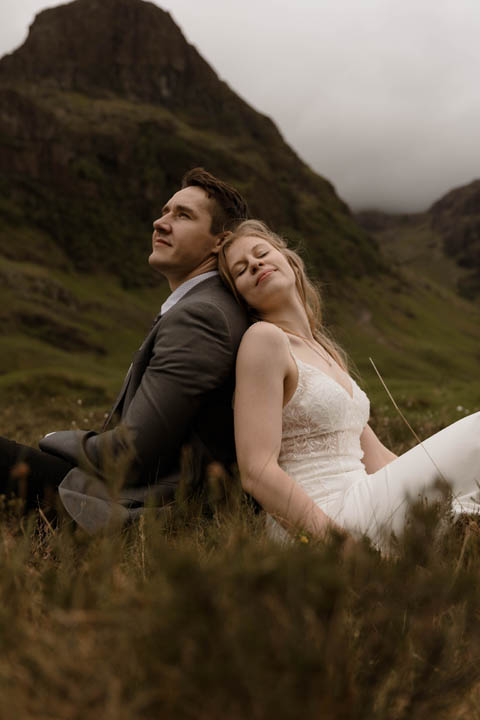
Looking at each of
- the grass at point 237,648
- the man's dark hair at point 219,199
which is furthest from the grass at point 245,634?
the man's dark hair at point 219,199

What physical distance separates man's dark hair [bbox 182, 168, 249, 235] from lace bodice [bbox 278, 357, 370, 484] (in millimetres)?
1379

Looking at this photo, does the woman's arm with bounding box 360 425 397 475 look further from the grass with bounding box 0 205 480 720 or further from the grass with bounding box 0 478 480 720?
the grass with bounding box 0 478 480 720

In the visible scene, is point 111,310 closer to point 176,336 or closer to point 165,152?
point 165,152

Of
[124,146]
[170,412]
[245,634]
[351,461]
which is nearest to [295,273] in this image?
[351,461]

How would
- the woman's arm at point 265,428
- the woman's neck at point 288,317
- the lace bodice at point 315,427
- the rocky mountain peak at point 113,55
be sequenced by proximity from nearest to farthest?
the woman's arm at point 265,428 → the lace bodice at point 315,427 → the woman's neck at point 288,317 → the rocky mountain peak at point 113,55

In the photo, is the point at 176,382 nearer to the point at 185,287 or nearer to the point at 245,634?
the point at 185,287

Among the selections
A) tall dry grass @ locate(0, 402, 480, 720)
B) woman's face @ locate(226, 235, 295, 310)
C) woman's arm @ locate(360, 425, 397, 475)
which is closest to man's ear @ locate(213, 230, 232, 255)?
woman's face @ locate(226, 235, 295, 310)

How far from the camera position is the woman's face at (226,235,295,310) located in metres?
4.07

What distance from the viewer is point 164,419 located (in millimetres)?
3576

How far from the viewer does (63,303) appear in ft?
213

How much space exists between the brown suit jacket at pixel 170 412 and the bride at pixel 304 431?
25 cm

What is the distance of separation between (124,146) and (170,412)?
114 m

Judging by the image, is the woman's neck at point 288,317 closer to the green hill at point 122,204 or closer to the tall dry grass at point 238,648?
the tall dry grass at point 238,648

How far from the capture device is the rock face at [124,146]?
3647 inches
